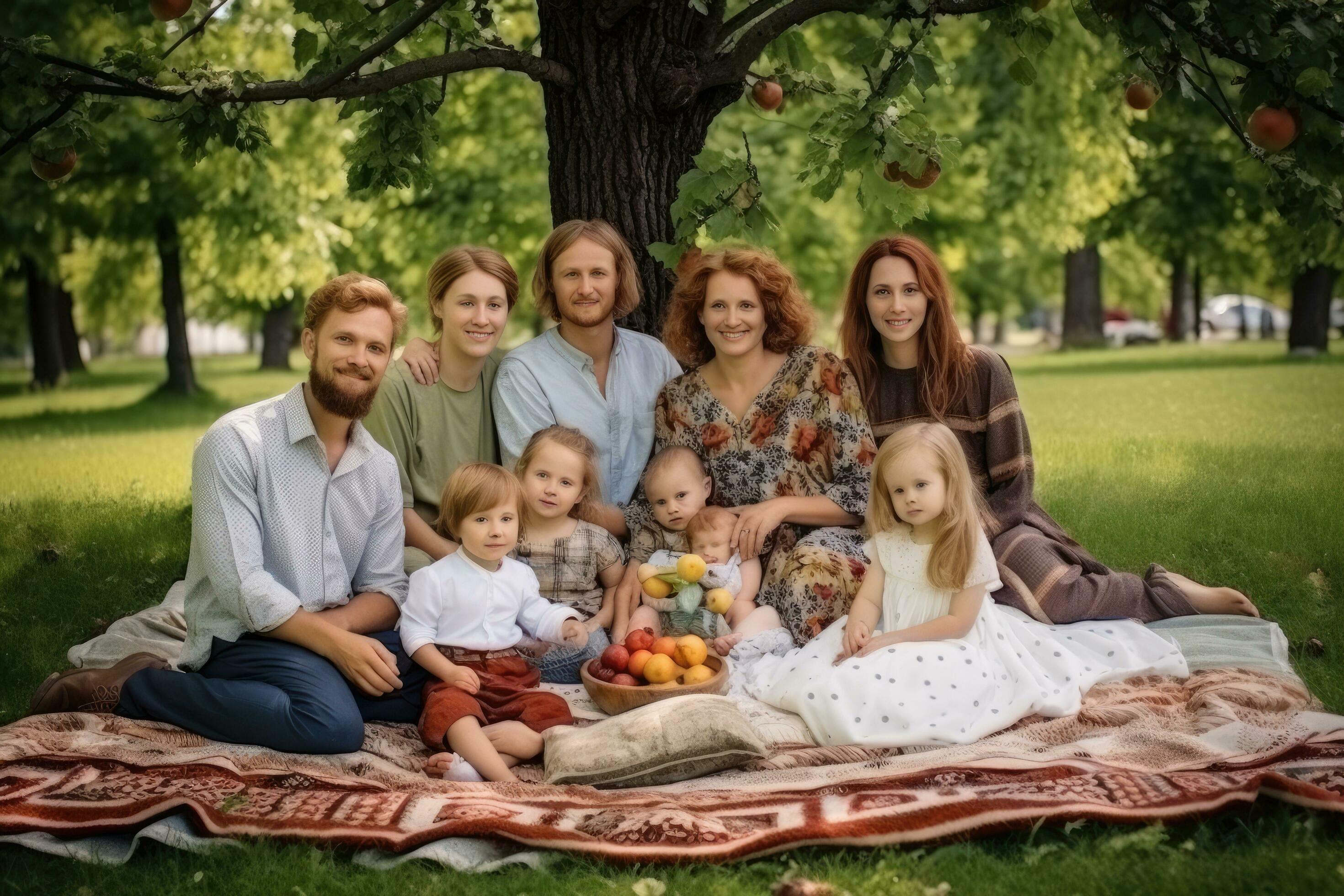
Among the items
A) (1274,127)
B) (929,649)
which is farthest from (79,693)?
(1274,127)

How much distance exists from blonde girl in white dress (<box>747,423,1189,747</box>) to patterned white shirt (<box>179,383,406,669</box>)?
1618mm

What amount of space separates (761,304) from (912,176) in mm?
905

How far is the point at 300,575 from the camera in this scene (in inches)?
183

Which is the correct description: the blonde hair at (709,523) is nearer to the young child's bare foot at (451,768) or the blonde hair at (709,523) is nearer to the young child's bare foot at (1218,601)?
the young child's bare foot at (451,768)

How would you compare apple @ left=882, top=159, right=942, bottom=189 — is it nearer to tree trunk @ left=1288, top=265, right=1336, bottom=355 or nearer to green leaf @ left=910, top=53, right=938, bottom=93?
green leaf @ left=910, top=53, right=938, bottom=93

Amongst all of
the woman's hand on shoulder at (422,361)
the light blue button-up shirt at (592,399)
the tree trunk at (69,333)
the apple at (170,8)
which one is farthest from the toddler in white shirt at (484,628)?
the tree trunk at (69,333)

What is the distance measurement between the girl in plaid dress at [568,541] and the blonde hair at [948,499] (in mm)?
1241

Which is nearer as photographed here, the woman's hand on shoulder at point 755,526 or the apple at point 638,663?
the apple at point 638,663

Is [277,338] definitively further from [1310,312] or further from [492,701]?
[492,701]

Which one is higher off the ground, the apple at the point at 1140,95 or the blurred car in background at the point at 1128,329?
the apple at the point at 1140,95

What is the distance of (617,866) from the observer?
353cm

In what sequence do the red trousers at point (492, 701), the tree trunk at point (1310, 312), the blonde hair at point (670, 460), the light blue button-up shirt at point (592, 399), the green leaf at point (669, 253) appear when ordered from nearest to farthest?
the red trousers at point (492, 701) → the blonde hair at point (670, 460) → the light blue button-up shirt at point (592, 399) → the green leaf at point (669, 253) → the tree trunk at point (1310, 312)

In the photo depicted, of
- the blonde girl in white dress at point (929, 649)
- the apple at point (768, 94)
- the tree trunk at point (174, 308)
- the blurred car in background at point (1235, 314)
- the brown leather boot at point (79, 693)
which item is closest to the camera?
the blonde girl in white dress at point (929, 649)

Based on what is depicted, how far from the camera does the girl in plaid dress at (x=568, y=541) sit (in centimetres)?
524
